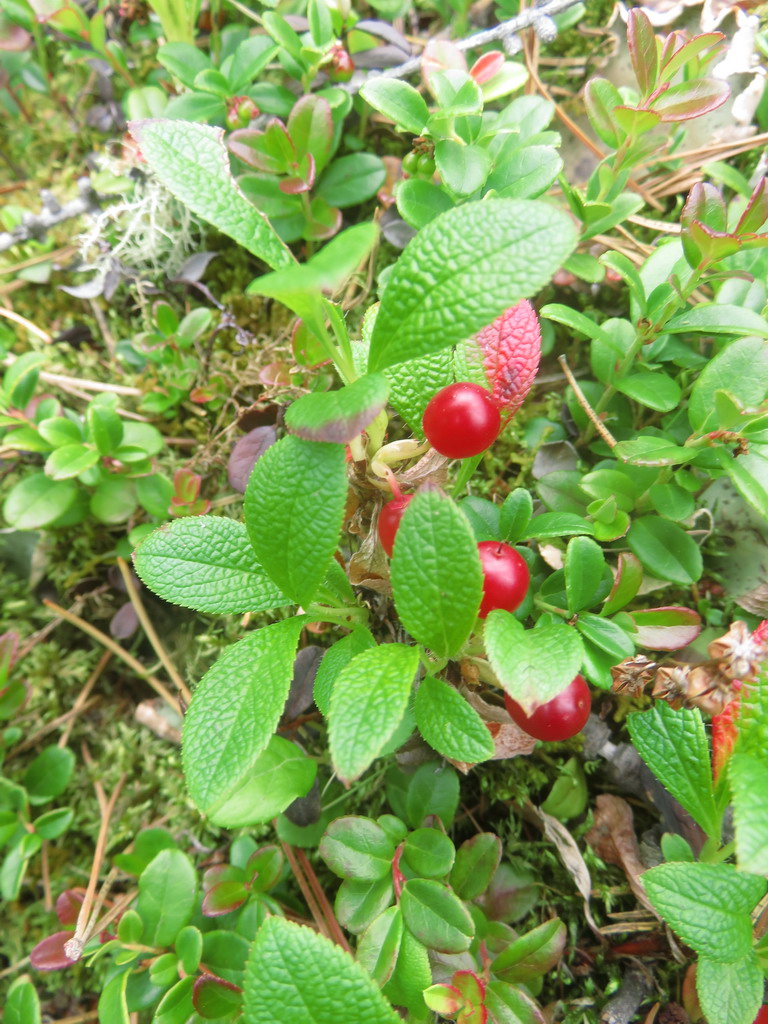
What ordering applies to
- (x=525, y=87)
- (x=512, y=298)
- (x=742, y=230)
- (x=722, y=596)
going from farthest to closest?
(x=525, y=87) → (x=722, y=596) → (x=742, y=230) → (x=512, y=298)

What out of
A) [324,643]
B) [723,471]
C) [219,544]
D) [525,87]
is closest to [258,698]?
[219,544]

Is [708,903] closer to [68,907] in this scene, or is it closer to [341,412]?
[341,412]

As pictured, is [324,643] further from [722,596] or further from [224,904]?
[722,596]

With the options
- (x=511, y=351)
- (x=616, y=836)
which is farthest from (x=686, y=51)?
(x=616, y=836)

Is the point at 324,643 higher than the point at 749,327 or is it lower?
lower

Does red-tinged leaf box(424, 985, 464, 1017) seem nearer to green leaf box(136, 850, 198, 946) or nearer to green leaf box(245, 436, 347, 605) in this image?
green leaf box(136, 850, 198, 946)

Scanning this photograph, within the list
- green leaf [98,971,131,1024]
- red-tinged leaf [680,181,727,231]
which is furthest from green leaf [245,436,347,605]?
green leaf [98,971,131,1024]

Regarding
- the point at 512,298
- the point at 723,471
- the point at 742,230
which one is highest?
the point at 512,298
